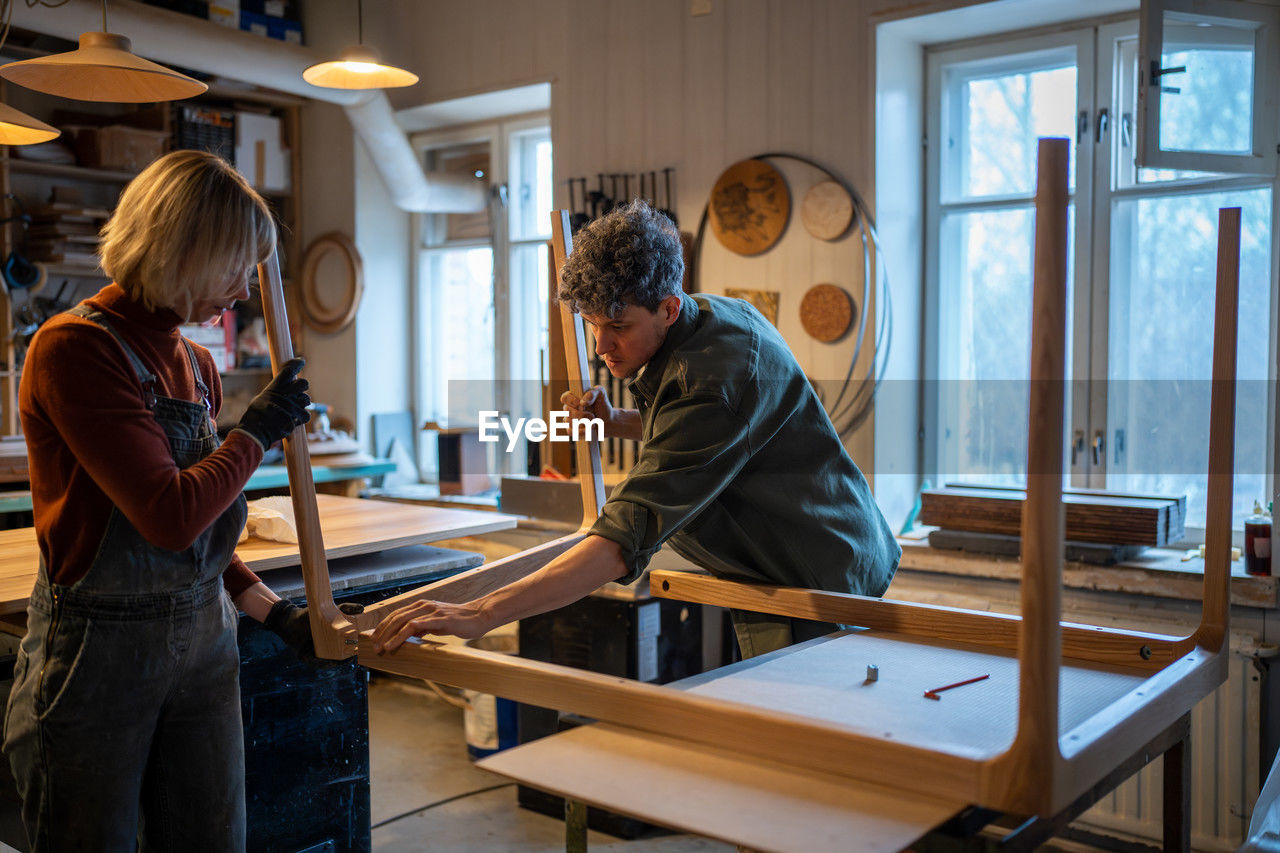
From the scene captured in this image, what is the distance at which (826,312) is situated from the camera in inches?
148

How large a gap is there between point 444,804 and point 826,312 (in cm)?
211

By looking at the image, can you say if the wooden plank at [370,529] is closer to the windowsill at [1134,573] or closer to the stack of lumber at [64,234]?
the windowsill at [1134,573]

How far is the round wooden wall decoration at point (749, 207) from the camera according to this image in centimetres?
387

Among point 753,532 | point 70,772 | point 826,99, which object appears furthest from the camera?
point 826,99

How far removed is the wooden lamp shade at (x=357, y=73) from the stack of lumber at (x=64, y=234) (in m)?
1.85

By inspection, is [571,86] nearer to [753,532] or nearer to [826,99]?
[826,99]

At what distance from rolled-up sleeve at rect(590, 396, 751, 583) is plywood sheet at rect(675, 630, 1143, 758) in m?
0.23

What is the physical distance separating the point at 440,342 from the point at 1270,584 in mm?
3947

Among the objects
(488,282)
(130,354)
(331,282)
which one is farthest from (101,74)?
(331,282)

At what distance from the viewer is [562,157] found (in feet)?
14.9

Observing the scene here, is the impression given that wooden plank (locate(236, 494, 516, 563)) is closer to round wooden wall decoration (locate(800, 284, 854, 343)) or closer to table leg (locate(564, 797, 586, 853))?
table leg (locate(564, 797, 586, 853))

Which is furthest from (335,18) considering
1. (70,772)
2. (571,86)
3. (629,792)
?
(629,792)

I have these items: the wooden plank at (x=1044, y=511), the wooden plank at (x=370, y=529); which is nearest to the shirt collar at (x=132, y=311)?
the wooden plank at (x=370, y=529)

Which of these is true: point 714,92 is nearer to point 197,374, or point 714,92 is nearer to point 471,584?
point 471,584
